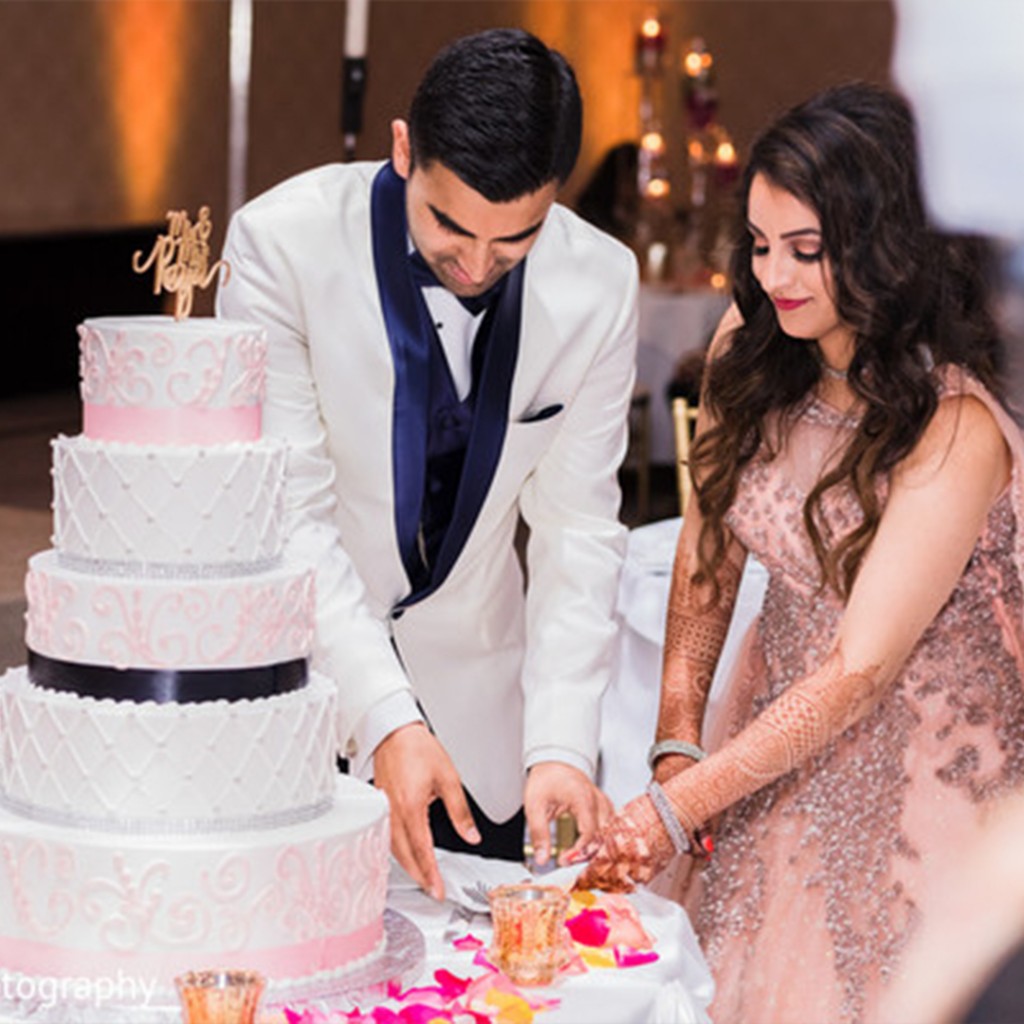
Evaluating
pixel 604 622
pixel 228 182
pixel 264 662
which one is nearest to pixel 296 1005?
pixel 264 662

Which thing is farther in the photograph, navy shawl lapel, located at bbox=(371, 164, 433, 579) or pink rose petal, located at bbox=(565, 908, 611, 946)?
navy shawl lapel, located at bbox=(371, 164, 433, 579)

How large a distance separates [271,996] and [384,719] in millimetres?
516

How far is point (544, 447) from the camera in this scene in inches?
96.0

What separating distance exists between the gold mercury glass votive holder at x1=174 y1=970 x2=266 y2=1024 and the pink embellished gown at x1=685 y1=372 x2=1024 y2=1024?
3.70ft

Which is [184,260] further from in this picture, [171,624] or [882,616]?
[882,616]

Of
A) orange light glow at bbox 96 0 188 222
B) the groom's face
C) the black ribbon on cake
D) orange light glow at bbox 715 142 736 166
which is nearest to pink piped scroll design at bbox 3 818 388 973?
the black ribbon on cake

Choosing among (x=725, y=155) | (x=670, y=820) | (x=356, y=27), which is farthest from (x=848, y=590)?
(x=725, y=155)

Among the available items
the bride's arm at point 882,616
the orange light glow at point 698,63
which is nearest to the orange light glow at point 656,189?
the orange light glow at point 698,63

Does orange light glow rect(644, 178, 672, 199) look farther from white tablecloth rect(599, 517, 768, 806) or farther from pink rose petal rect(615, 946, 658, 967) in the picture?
pink rose petal rect(615, 946, 658, 967)

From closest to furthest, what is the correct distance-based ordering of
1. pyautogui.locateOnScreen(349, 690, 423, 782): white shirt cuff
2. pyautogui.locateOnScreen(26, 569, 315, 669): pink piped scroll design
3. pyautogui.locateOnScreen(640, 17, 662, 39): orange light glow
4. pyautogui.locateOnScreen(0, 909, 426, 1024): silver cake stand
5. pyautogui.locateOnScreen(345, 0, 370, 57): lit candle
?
1. pyautogui.locateOnScreen(0, 909, 426, 1024): silver cake stand
2. pyautogui.locateOnScreen(26, 569, 315, 669): pink piped scroll design
3. pyautogui.locateOnScreen(349, 690, 423, 782): white shirt cuff
4. pyautogui.locateOnScreen(345, 0, 370, 57): lit candle
5. pyautogui.locateOnScreen(640, 17, 662, 39): orange light glow

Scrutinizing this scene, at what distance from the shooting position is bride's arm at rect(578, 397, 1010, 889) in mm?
2232

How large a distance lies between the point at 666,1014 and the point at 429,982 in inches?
9.4

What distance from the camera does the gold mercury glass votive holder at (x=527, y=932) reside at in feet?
5.76

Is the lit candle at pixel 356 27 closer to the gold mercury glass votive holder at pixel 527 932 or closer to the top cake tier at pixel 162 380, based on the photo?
the top cake tier at pixel 162 380
